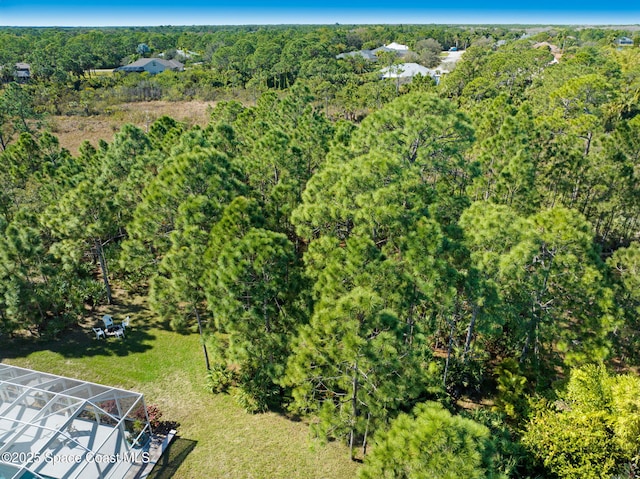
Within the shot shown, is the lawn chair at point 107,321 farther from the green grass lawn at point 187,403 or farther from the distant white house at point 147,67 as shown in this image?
the distant white house at point 147,67

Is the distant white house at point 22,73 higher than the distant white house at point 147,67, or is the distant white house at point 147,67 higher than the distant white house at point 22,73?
the distant white house at point 147,67

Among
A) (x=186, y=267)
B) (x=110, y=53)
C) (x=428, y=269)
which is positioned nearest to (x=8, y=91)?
(x=186, y=267)

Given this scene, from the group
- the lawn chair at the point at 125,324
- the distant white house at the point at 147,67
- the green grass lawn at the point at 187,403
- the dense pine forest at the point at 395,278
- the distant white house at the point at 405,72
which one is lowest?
the green grass lawn at the point at 187,403

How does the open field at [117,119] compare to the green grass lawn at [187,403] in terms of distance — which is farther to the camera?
the open field at [117,119]

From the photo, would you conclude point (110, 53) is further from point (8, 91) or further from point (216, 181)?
point (216, 181)

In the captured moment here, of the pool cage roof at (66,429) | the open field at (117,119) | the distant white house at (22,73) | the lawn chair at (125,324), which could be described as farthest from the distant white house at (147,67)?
the pool cage roof at (66,429)
